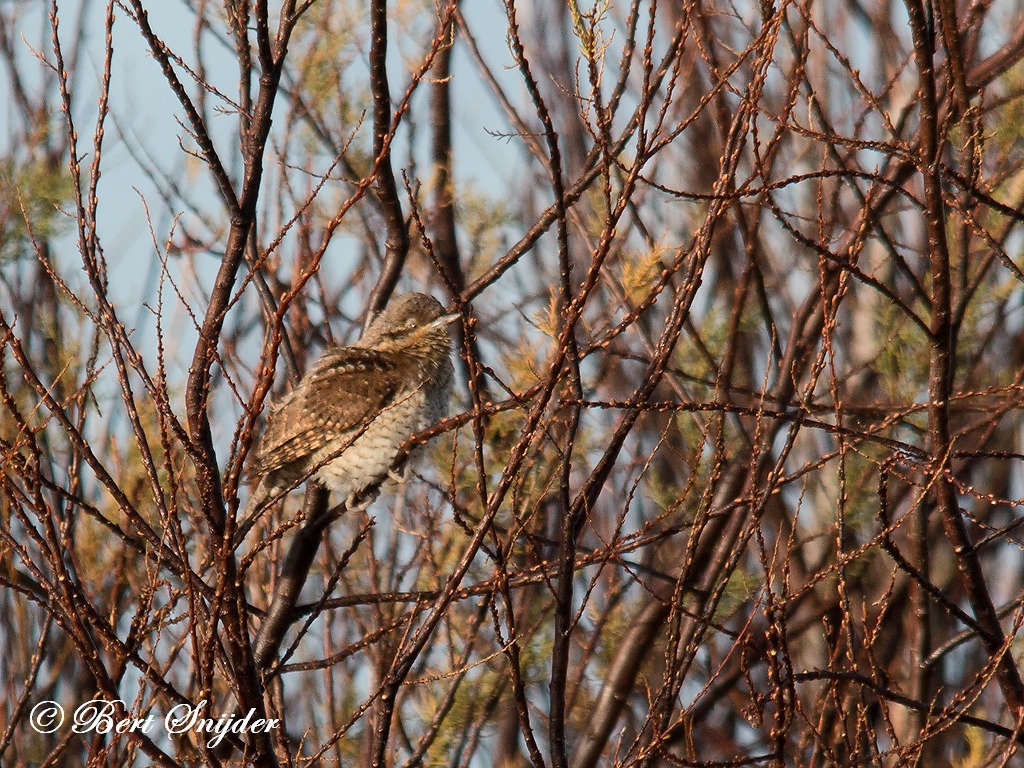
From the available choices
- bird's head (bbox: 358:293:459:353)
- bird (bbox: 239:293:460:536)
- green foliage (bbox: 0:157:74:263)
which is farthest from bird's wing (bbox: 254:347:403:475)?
green foliage (bbox: 0:157:74:263)

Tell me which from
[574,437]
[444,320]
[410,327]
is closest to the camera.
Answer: [574,437]

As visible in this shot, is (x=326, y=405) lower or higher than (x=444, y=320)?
lower

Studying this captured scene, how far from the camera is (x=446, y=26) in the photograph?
2881mm

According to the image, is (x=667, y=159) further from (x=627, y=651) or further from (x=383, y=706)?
(x=383, y=706)

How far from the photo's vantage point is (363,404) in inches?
213

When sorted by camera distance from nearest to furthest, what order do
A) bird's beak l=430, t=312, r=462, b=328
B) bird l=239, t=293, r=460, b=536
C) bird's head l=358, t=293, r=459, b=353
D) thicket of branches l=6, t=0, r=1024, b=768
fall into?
thicket of branches l=6, t=0, r=1024, b=768
bird l=239, t=293, r=460, b=536
bird's beak l=430, t=312, r=462, b=328
bird's head l=358, t=293, r=459, b=353

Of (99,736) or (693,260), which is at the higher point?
(693,260)

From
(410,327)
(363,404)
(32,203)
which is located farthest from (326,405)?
(32,203)

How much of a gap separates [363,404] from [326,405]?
163 mm

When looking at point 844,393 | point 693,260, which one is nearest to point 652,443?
point 844,393

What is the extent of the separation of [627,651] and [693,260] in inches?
90.5

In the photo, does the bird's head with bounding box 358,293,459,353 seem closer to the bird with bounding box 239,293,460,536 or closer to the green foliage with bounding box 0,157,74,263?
the bird with bounding box 239,293,460,536

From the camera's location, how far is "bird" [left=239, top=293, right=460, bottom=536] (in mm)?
5250

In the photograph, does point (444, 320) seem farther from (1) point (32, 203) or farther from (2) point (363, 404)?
(1) point (32, 203)
